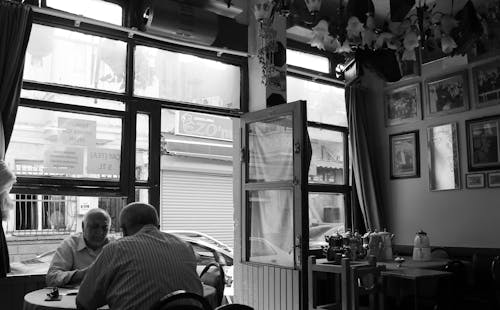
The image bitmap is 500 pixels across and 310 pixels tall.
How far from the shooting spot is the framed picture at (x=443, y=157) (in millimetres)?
5277

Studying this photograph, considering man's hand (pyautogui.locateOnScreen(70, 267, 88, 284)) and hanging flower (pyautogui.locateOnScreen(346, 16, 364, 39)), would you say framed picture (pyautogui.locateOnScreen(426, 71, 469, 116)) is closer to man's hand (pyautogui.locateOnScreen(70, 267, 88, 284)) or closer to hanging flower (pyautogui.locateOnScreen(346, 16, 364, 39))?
hanging flower (pyautogui.locateOnScreen(346, 16, 364, 39))

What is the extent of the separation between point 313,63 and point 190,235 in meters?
3.34

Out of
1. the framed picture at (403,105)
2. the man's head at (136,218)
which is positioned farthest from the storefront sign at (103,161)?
the framed picture at (403,105)

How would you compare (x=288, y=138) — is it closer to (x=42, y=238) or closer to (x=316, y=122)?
(x=316, y=122)

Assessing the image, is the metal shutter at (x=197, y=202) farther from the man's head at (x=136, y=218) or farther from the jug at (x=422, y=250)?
the man's head at (x=136, y=218)

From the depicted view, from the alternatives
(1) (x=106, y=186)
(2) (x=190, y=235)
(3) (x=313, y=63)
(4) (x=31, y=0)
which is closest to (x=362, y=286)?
(1) (x=106, y=186)

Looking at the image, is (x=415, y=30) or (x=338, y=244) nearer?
(x=415, y=30)

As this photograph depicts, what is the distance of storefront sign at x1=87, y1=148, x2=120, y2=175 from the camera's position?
4.14 m

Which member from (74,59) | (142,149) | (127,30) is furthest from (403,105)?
(74,59)

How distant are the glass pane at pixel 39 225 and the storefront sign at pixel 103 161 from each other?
0.25 meters

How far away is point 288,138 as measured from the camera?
449 centimetres

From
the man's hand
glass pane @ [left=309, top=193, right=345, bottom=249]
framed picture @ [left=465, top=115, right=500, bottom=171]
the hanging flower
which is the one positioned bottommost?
the man's hand

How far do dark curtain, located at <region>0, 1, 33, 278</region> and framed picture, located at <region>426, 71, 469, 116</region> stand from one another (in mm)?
4227

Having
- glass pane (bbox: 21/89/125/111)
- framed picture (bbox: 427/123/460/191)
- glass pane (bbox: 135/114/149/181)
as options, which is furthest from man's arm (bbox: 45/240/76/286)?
framed picture (bbox: 427/123/460/191)
